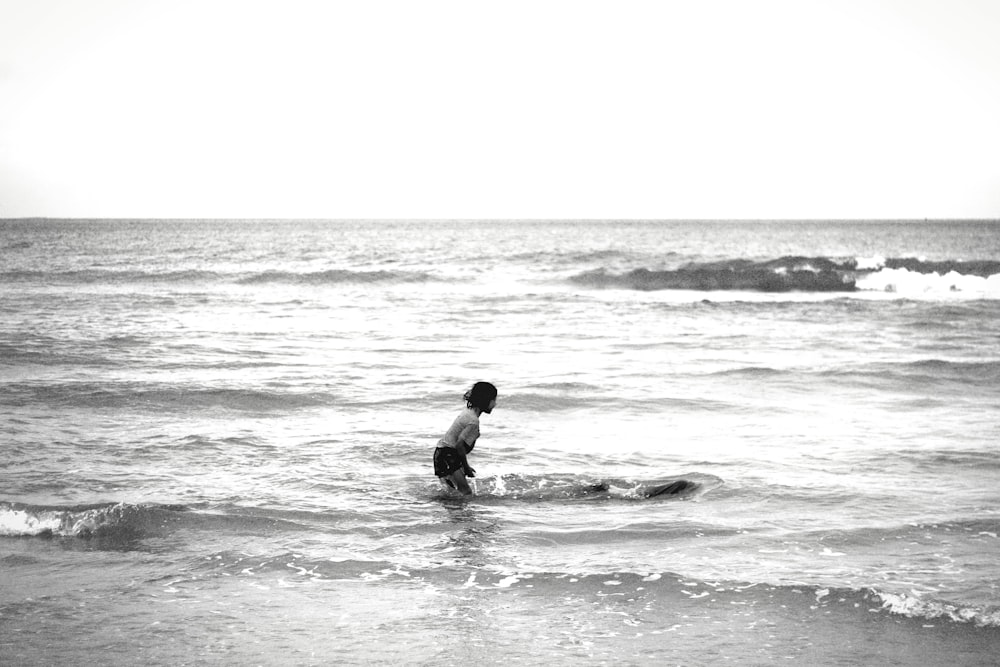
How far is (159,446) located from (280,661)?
217 inches

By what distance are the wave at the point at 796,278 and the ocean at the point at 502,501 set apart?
56.9 ft

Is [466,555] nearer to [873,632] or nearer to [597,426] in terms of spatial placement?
[873,632]

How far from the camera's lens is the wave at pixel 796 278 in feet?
120

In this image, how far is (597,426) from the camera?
11.1 m

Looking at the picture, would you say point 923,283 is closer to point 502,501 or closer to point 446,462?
point 502,501

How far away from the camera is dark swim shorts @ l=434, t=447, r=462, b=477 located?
313 inches

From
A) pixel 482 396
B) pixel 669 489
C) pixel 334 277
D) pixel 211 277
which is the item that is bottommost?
pixel 669 489

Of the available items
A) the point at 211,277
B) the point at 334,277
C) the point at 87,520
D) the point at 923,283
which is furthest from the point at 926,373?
the point at 211,277

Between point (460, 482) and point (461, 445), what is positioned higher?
point (461, 445)

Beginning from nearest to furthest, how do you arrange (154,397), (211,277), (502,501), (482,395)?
1. (502,501)
2. (482,395)
3. (154,397)
4. (211,277)

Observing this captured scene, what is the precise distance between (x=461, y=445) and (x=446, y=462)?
18cm

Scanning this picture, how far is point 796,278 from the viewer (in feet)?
126

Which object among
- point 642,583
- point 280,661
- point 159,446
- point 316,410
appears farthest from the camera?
point 316,410

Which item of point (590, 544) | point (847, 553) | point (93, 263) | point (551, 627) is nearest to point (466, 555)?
point (590, 544)
